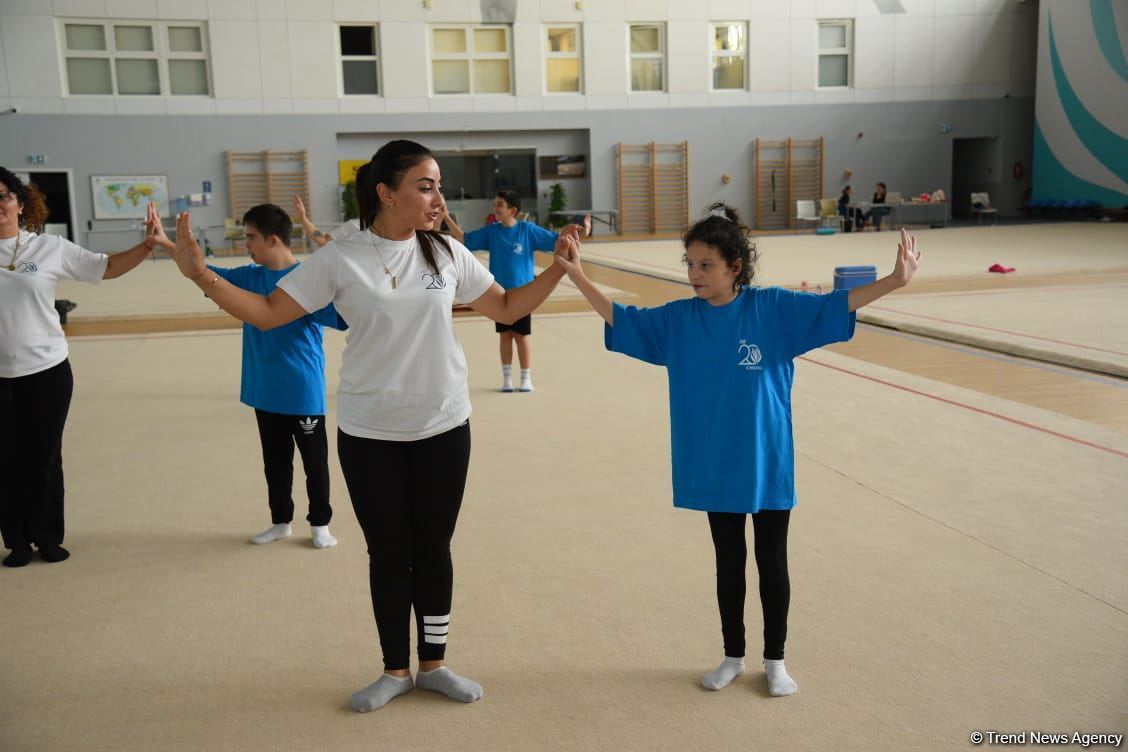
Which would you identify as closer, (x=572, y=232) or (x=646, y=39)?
(x=572, y=232)

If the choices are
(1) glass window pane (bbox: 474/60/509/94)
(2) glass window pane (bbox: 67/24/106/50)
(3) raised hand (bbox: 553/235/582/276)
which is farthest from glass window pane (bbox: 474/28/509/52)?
(3) raised hand (bbox: 553/235/582/276)

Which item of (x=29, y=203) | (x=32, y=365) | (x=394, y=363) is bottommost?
(x=32, y=365)

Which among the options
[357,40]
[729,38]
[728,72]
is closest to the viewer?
[357,40]

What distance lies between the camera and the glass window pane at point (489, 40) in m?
28.3

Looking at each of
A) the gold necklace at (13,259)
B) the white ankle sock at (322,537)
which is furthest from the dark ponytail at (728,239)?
the gold necklace at (13,259)

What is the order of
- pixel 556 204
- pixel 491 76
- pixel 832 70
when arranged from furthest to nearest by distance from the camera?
pixel 832 70, pixel 556 204, pixel 491 76

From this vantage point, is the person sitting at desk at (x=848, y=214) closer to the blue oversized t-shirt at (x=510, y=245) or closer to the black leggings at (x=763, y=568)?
the blue oversized t-shirt at (x=510, y=245)

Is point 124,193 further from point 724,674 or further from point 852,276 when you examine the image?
point 724,674

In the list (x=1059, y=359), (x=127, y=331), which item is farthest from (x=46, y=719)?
(x=127, y=331)

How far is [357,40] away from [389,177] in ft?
87.1

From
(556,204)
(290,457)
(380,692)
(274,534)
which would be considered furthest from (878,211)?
(380,692)

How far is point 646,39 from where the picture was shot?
2939 centimetres

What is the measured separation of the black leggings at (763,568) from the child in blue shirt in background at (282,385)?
2.21 metres

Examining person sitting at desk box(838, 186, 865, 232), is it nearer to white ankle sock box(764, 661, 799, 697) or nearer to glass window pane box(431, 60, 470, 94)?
glass window pane box(431, 60, 470, 94)
